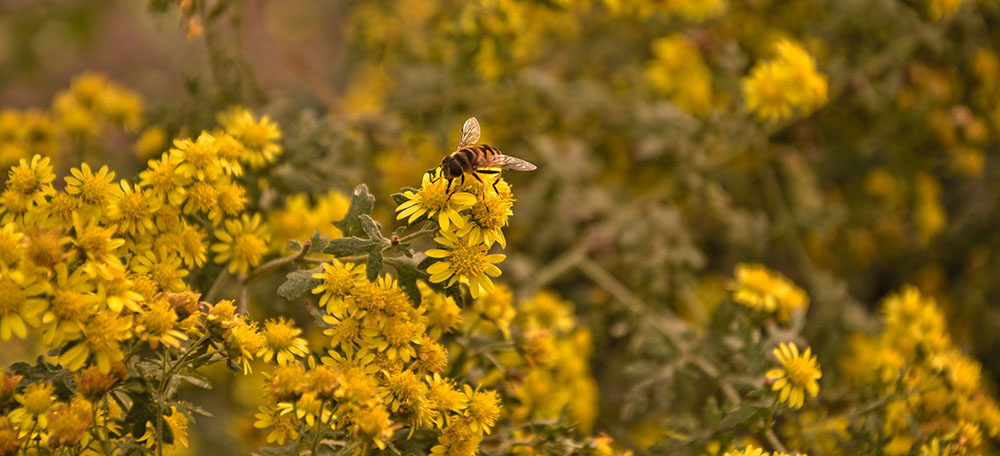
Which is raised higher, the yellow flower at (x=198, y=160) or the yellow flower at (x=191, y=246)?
the yellow flower at (x=198, y=160)

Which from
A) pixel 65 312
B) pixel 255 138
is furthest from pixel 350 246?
pixel 255 138

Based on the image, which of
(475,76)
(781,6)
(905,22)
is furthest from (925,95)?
(475,76)

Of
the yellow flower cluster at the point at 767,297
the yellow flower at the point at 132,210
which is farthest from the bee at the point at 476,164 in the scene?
the yellow flower cluster at the point at 767,297

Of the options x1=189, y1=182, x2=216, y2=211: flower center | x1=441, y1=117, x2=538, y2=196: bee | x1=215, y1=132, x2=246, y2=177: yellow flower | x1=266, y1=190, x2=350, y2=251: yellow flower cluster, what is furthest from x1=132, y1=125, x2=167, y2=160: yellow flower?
x1=441, y1=117, x2=538, y2=196: bee

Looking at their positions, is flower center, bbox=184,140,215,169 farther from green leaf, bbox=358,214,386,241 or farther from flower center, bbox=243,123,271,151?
green leaf, bbox=358,214,386,241

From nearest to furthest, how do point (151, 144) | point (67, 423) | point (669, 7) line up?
point (67, 423), point (151, 144), point (669, 7)

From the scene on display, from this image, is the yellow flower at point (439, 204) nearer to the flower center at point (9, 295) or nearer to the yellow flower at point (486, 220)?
the yellow flower at point (486, 220)

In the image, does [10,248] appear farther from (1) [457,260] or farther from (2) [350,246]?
(1) [457,260]
